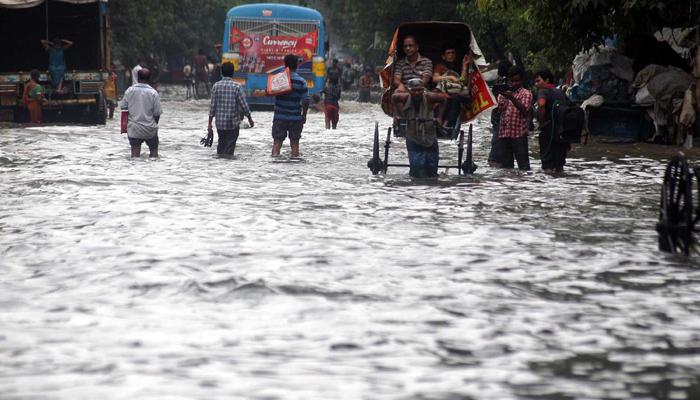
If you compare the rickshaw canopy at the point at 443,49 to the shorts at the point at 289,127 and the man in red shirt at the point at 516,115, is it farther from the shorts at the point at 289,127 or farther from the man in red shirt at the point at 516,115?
the shorts at the point at 289,127

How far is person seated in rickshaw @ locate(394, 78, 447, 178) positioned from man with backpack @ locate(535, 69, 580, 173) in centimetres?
179

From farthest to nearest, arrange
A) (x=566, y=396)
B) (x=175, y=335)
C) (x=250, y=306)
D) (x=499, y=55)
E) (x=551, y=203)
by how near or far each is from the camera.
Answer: (x=499, y=55), (x=551, y=203), (x=250, y=306), (x=175, y=335), (x=566, y=396)

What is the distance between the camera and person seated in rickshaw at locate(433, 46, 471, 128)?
16828 millimetres

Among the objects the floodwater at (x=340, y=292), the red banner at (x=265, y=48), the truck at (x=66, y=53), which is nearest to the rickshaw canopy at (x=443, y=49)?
the floodwater at (x=340, y=292)

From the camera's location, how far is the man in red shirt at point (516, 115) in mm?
16922

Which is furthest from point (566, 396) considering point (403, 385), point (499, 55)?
point (499, 55)

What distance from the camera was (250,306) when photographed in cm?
768

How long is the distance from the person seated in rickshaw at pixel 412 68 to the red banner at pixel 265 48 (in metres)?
21.7

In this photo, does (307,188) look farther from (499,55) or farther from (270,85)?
(499,55)

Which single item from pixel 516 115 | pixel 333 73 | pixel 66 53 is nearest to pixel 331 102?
pixel 333 73

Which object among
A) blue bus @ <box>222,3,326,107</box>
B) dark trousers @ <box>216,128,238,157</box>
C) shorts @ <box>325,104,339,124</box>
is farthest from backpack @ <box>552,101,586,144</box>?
blue bus @ <box>222,3,326,107</box>

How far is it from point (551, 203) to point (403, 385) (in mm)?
8235

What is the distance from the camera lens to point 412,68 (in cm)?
1684

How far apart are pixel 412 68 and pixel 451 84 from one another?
0.56m
